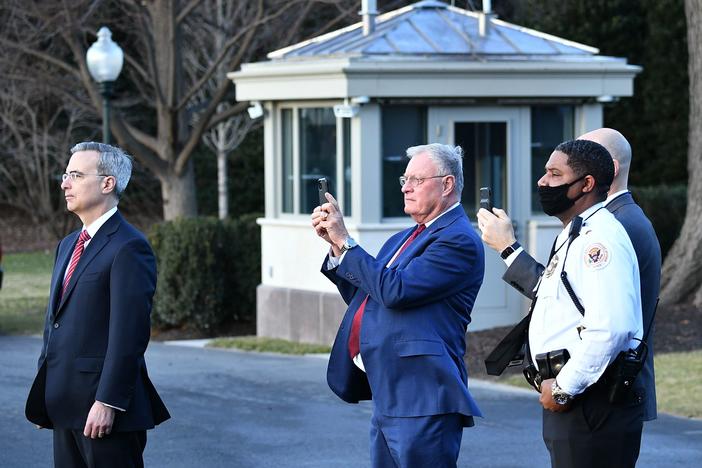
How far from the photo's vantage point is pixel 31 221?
35625 mm

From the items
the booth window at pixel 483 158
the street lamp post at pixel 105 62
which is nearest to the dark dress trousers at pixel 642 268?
the booth window at pixel 483 158

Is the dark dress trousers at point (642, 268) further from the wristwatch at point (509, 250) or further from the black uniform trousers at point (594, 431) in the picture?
the black uniform trousers at point (594, 431)

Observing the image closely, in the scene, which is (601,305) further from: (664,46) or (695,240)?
(664,46)

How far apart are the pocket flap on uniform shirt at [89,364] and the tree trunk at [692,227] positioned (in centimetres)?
1050

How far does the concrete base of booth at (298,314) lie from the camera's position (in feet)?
47.8

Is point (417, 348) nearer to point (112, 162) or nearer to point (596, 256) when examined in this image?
point (596, 256)

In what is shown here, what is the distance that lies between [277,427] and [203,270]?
6887 mm

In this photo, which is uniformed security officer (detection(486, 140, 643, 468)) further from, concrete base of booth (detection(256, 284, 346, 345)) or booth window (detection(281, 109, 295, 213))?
booth window (detection(281, 109, 295, 213))

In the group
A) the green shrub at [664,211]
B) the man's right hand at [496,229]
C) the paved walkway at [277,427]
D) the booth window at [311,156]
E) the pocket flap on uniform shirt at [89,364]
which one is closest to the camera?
the man's right hand at [496,229]

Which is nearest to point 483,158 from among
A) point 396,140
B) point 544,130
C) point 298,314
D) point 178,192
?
point 544,130

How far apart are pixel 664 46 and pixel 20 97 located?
558 inches

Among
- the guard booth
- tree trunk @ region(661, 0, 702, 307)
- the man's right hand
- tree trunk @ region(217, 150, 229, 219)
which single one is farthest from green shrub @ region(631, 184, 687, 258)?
the man's right hand

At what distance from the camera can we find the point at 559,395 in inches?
186

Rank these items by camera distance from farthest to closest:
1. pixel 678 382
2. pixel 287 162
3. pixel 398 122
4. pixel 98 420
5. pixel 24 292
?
1. pixel 24 292
2. pixel 287 162
3. pixel 398 122
4. pixel 678 382
5. pixel 98 420
